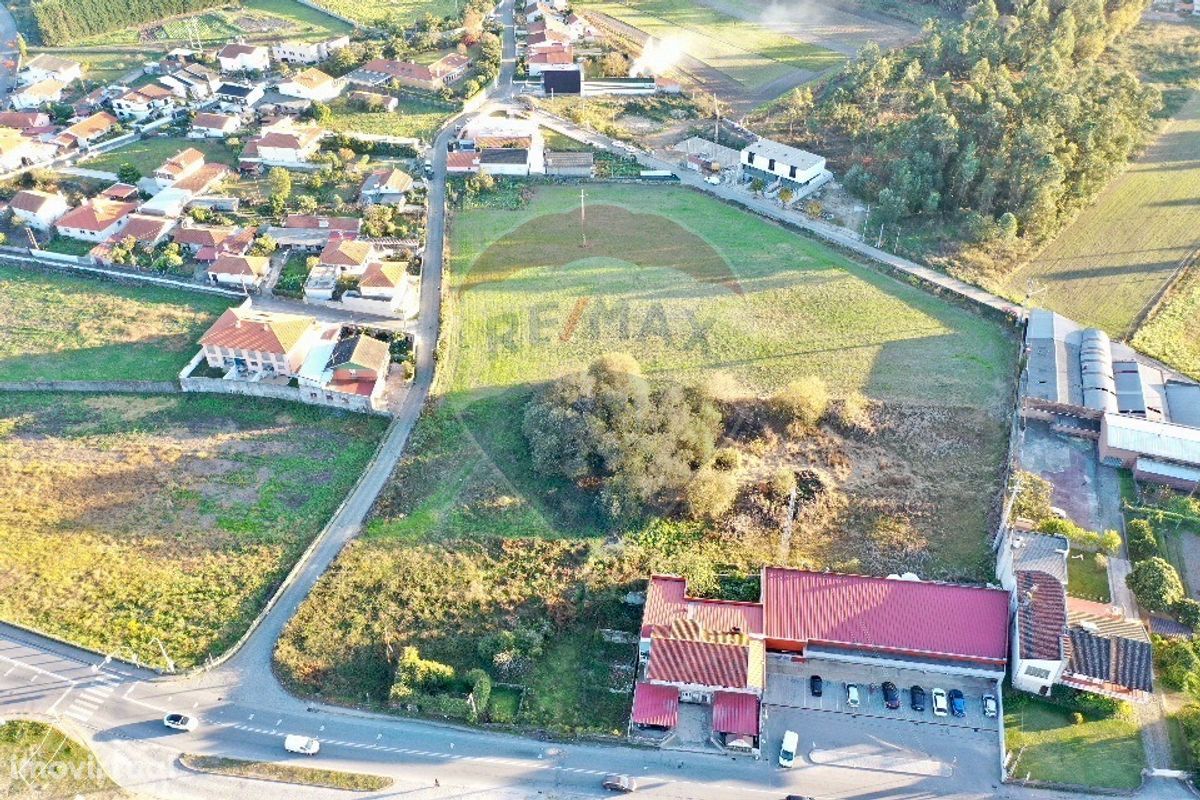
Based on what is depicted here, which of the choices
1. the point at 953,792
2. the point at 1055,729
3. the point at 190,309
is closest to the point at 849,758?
the point at 953,792

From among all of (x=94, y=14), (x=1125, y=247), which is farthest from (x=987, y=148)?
(x=94, y=14)

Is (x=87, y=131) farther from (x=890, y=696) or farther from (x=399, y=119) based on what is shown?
(x=890, y=696)

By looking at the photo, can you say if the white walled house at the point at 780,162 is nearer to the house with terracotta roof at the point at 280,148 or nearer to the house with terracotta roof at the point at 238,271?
the house with terracotta roof at the point at 280,148

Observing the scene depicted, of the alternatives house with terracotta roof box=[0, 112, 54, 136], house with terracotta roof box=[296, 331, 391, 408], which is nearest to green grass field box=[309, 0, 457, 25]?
house with terracotta roof box=[0, 112, 54, 136]

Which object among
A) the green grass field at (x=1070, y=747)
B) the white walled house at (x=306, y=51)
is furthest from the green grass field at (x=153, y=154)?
the green grass field at (x=1070, y=747)

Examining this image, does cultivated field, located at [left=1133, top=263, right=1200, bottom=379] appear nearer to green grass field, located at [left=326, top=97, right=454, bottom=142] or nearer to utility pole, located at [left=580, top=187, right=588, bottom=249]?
utility pole, located at [left=580, top=187, right=588, bottom=249]

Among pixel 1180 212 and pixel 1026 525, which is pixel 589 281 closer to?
pixel 1026 525

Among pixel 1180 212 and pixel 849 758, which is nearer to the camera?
pixel 849 758
